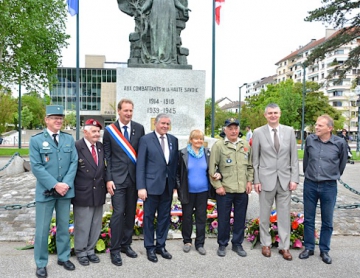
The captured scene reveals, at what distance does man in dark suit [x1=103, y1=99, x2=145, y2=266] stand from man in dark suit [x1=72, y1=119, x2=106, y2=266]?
0.11 m

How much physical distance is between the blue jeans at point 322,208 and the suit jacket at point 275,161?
0.94 feet

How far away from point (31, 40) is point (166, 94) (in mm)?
18078

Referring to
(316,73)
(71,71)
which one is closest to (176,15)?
(71,71)

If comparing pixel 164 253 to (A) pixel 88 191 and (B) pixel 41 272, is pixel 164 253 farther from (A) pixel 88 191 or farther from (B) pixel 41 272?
(B) pixel 41 272

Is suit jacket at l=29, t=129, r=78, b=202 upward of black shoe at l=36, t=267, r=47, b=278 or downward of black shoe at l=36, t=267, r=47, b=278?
upward

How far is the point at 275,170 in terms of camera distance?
4.74 meters

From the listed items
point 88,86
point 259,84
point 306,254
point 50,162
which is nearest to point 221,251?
point 306,254

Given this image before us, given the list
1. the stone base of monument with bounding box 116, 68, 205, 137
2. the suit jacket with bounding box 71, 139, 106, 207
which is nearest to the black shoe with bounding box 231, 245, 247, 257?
the suit jacket with bounding box 71, 139, 106, 207

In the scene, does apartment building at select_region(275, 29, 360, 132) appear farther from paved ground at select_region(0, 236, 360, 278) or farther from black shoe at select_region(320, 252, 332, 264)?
paved ground at select_region(0, 236, 360, 278)

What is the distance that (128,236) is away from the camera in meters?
4.71

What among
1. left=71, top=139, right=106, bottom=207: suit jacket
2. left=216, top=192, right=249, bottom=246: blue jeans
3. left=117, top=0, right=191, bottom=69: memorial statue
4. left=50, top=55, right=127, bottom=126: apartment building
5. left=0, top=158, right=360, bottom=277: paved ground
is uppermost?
left=50, top=55, right=127, bottom=126: apartment building

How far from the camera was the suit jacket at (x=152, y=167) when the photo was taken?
4445mm

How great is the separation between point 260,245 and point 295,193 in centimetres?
475

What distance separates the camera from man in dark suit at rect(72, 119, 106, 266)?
430 cm
